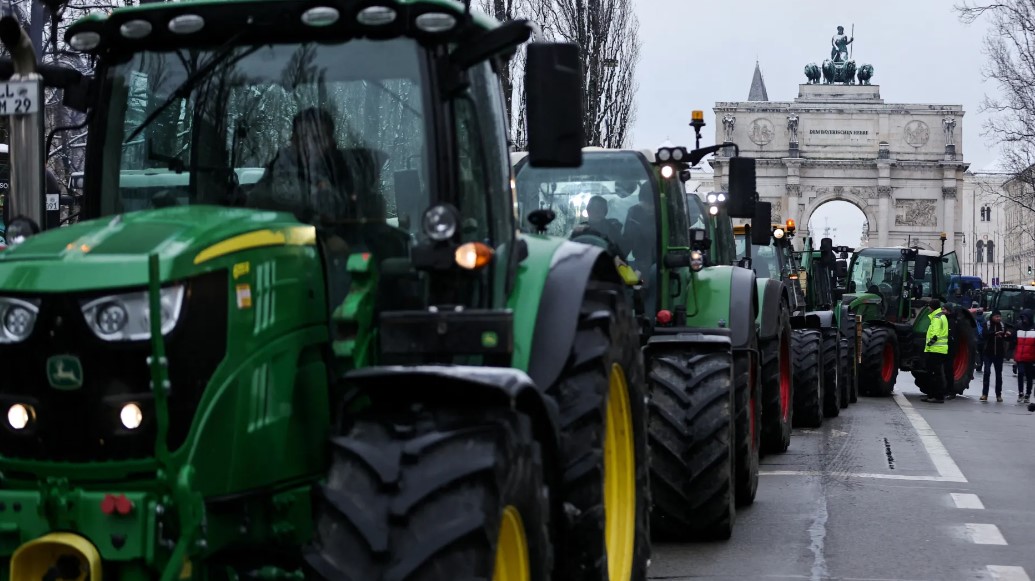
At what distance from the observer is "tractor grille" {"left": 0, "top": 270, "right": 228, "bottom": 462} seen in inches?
161

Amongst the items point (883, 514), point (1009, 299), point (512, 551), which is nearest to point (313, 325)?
point (512, 551)

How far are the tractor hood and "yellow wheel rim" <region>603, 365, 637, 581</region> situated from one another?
205 centimetres

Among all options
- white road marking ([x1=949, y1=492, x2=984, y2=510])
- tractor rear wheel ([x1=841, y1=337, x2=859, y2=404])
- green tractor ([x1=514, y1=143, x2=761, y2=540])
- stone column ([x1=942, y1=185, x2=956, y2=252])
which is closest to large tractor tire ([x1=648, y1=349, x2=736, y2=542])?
green tractor ([x1=514, y1=143, x2=761, y2=540])

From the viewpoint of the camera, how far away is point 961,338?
27969 millimetres

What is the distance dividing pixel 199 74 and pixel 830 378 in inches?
624

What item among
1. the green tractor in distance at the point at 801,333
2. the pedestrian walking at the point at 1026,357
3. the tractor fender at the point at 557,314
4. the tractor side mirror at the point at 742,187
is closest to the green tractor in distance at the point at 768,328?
the green tractor in distance at the point at 801,333

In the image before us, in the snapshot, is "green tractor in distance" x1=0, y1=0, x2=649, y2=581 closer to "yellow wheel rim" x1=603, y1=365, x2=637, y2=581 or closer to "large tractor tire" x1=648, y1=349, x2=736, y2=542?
"yellow wheel rim" x1=603, y1=365, x2=637, y2=581

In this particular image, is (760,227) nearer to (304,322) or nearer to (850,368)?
(850,368)

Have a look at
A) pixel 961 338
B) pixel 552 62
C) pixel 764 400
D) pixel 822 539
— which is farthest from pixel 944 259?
pixel 552 62

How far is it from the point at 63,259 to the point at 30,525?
73 centimetres

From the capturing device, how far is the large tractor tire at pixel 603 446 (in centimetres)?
542

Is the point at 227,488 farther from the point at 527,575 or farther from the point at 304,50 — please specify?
the point at 304,50

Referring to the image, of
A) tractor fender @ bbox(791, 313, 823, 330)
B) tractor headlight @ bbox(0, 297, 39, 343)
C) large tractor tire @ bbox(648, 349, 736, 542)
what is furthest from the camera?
tractor fender @ bbox(791, 313, 823, 330)

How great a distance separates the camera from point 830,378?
20016 millimetres
